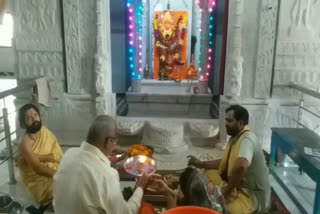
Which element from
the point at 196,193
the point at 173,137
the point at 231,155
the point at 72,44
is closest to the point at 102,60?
the point at 72,44

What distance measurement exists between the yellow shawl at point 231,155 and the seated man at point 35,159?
5.21 ft

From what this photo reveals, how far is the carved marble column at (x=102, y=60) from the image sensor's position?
457cm

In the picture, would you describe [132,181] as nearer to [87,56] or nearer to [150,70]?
[87,56]

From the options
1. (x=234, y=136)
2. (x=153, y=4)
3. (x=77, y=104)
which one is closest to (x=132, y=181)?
(x=234, y=136)

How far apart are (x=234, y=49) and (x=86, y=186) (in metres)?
3.22

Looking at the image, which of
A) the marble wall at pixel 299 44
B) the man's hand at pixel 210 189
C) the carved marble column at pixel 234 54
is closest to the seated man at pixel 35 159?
the man's hand at pixel 210 189

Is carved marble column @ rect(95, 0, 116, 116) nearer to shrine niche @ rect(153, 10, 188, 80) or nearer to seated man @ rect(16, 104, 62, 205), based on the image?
seated man @ rect(16, 104, 62, 205)

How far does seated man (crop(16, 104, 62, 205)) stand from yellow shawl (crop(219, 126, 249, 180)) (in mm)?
1587

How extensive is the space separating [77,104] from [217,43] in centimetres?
260

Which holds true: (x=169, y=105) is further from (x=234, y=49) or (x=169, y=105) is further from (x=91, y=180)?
(x=91, y=180)

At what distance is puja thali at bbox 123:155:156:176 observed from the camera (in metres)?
2.63

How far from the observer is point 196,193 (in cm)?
207

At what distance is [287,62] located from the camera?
14.8 feet

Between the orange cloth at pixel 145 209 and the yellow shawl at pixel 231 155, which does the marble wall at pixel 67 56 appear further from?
the orange cloth at pixel 145 209
